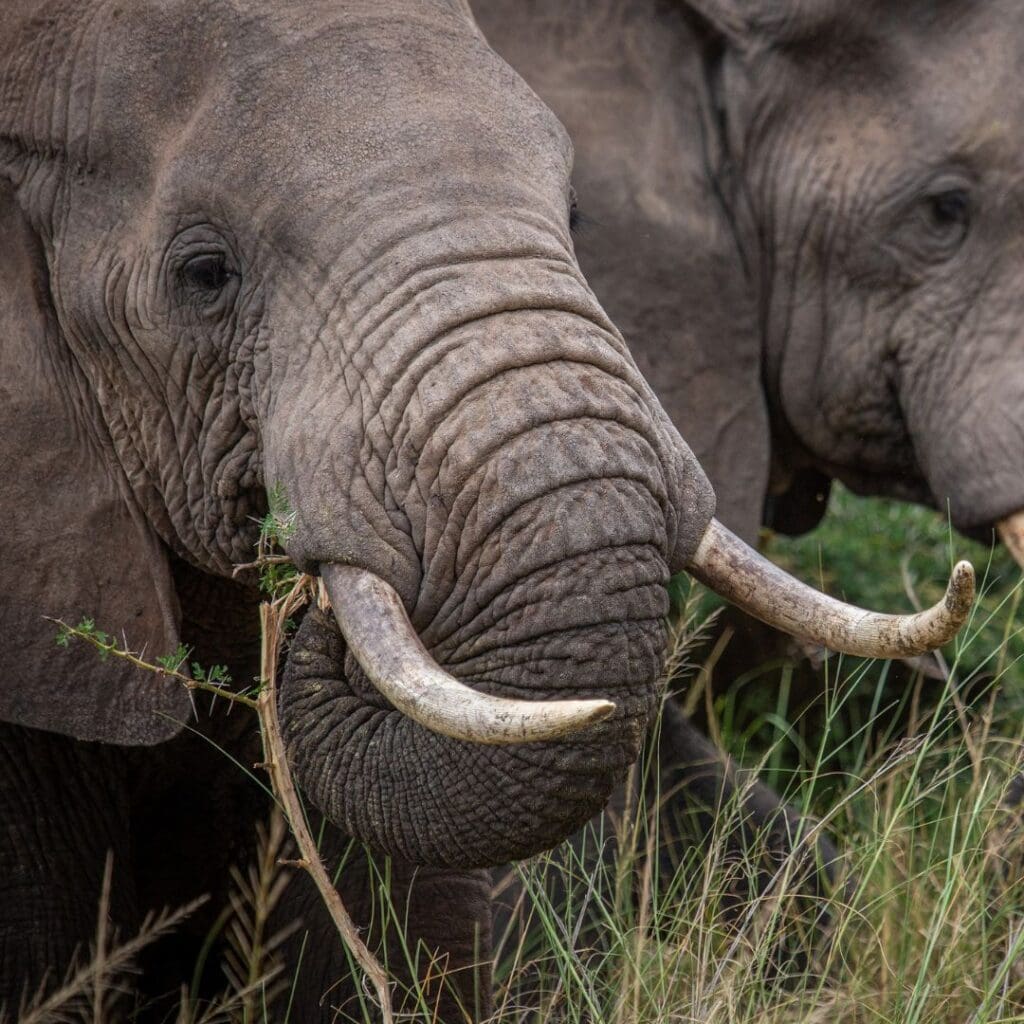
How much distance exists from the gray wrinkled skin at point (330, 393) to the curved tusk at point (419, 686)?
0.19ft

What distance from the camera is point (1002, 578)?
20.6 feet

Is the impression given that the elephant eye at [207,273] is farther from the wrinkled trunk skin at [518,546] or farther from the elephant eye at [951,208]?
the elephant eye at [951,208]

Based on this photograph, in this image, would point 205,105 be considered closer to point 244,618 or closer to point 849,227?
point 244,618

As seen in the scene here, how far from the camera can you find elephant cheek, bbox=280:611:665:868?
118 inches

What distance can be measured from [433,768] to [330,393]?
0.55m

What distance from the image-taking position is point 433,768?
3.08 m

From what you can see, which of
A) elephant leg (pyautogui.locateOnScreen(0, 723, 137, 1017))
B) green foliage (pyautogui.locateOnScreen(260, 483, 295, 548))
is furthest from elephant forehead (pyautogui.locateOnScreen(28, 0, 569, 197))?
elephant leg (pyautogui.locateOnScreen(0, 723, 137, 1017))

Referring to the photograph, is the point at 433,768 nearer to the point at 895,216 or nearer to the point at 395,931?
the point at 395,931

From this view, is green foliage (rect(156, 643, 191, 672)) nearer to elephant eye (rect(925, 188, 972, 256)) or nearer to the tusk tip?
the tusk tip

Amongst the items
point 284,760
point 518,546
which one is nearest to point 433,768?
point 284,760

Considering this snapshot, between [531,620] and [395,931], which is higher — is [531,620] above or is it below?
above

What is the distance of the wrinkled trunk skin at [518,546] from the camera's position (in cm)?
293

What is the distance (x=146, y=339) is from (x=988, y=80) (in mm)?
2236

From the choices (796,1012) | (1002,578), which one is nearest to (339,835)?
(796,1012)
